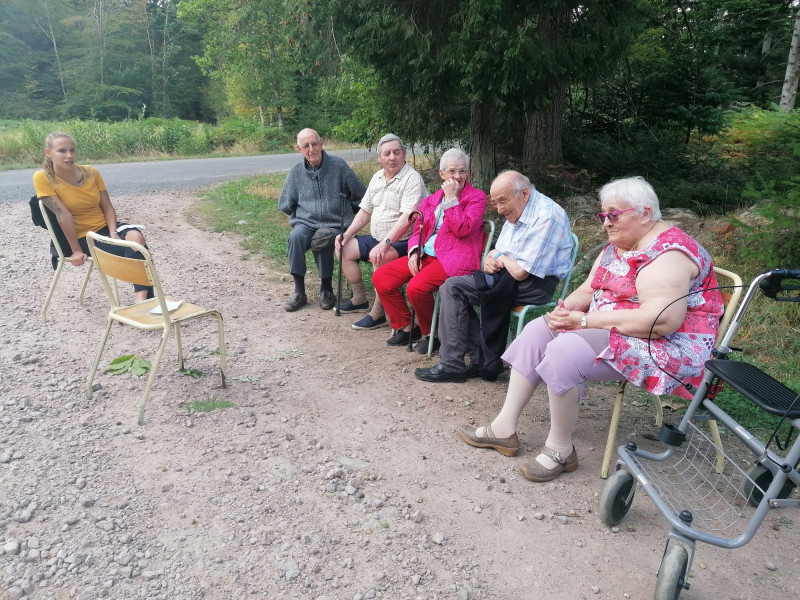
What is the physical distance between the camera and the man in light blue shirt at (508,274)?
11.7 ft

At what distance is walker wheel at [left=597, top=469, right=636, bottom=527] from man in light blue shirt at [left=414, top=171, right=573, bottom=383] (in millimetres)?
1404

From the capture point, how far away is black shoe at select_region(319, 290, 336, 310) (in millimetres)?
5270

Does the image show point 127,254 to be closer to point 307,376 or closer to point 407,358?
point 307,376

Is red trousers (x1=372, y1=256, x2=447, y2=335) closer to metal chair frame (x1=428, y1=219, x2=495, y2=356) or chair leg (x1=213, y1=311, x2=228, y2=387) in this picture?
metal chair frame (x1=428, y1=219, x2=495, y2=356)

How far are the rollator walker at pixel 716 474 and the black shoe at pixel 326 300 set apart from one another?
301 cm

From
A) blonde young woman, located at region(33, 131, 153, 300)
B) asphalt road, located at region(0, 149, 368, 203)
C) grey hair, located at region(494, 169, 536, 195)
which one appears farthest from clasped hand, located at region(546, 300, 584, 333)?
asphalt road, located at region(0, 149, 368, 203)

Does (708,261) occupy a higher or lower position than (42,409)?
higher

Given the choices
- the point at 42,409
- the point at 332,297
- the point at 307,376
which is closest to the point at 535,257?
the point at 307,376

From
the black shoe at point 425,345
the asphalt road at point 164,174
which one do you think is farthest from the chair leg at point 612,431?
the asphalt road at point 164,174

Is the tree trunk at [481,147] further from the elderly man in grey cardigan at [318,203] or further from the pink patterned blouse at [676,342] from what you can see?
the pink patterned blouse at [676,342]

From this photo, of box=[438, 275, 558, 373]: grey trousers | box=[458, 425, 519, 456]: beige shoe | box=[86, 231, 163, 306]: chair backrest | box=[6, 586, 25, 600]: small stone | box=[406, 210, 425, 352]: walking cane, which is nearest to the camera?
box=[6, 586, 25, 600]: small stone

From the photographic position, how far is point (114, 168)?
1430 centimetres

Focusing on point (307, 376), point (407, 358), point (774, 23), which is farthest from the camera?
point (774, 23)

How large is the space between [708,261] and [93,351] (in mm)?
3967
